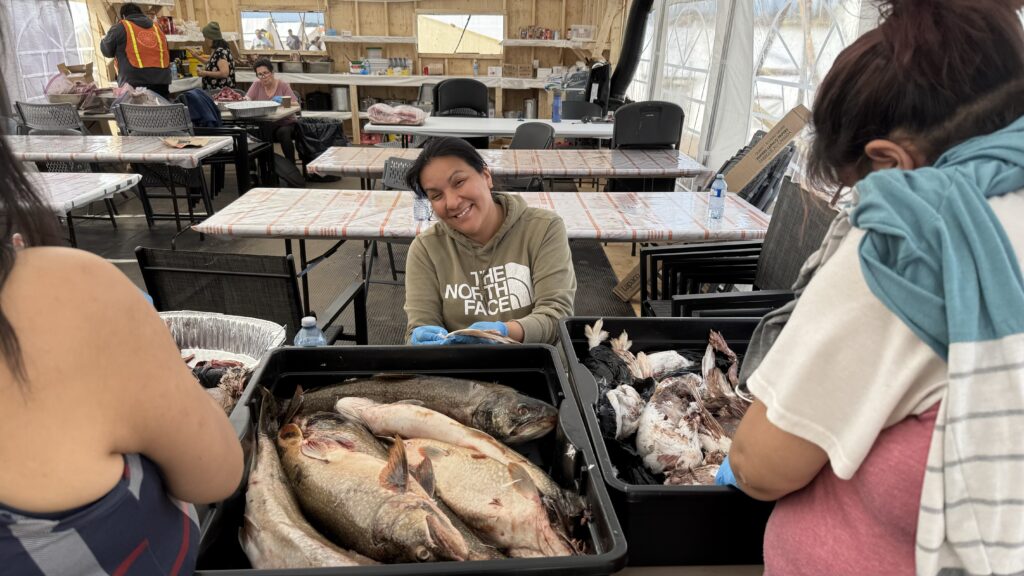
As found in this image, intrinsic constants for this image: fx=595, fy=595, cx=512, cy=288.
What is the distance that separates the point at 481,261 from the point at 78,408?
1521 mm

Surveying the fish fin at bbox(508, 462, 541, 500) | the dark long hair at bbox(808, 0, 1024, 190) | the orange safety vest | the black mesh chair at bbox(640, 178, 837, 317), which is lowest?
the black mesh chair at bbox(640, 178, 837, 317)

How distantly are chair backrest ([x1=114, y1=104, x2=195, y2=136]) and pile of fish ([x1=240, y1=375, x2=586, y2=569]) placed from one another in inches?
211

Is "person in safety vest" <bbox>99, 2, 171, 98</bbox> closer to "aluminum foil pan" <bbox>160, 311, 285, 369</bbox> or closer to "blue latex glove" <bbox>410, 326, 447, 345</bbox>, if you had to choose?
"aluminum foil pan" <bbox>160, 311, 285, 369</bbox>

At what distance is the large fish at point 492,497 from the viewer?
93cm

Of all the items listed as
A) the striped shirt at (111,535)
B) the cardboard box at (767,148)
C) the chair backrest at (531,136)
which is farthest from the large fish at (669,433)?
the chair backrest at (531,136)

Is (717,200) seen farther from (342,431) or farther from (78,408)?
(78,408)

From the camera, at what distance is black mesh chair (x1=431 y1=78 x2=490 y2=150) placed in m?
7.15

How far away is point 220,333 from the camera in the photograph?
72.4 inches

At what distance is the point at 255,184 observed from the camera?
288 inches

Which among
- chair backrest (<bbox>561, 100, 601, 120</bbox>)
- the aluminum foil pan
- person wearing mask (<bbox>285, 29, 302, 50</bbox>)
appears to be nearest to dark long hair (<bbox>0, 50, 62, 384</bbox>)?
the aluminum foil pan

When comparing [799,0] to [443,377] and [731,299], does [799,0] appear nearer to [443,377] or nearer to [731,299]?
[731,299]

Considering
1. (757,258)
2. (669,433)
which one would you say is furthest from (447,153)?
(757,258)

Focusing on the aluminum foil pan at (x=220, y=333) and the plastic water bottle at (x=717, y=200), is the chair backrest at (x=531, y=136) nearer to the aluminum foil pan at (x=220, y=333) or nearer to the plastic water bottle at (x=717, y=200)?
the plastic water bottle at (x=717, y=200)

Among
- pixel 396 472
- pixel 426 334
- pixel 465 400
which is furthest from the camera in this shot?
pixel 426 334
